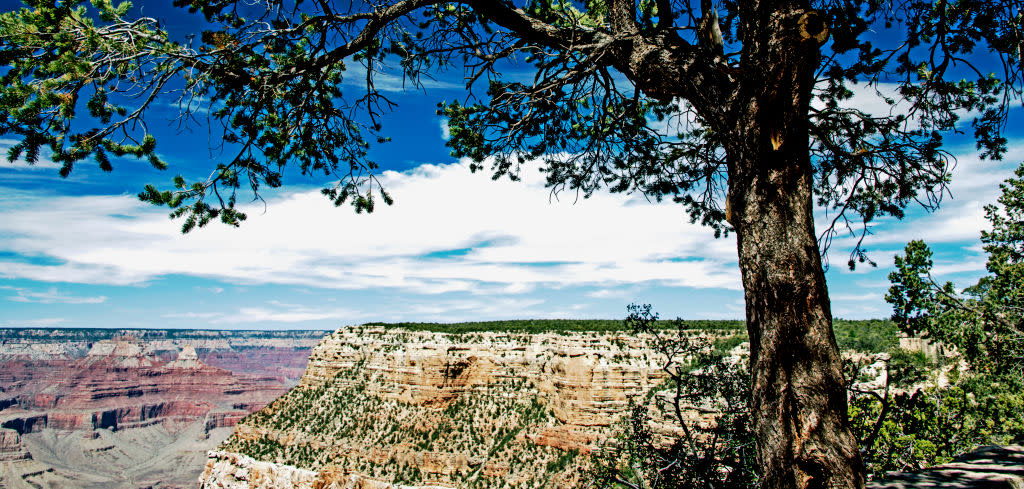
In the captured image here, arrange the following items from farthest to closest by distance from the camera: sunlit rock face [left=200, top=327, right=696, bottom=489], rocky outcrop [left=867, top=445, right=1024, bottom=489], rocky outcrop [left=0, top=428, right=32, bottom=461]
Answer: rocky outcrop [left=0, top=428, right=32, bottom=461] < sunlit rock face [left=200, top=327, right=696, bottom=489] < rocky outcrop [left=867, top=445, right=1024, bottom=489]

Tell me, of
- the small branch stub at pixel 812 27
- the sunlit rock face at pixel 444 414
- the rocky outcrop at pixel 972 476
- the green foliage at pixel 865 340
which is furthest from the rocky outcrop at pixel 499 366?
the small branch stub at pixel 812 27

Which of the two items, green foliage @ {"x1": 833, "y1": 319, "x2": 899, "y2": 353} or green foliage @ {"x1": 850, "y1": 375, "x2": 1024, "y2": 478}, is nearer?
green foliage @ {"x1": 850, "y1": 375, "x2": 1024, "y2": 478}

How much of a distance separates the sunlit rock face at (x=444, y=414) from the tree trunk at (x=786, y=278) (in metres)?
25.0

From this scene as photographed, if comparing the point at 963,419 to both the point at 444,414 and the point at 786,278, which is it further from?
the point at 444,414

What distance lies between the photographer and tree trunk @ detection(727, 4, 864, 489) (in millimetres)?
3021

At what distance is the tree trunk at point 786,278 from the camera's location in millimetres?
3021

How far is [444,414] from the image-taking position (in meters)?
36.3

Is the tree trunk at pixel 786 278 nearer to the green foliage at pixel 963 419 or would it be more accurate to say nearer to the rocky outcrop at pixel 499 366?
the green foliage at pixel 963 419

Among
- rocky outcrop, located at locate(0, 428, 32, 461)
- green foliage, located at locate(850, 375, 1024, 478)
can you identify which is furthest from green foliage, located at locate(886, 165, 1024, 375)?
rocky outcrop, located at locate(0, 428, 32, 461)

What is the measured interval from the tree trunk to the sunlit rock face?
25010 mm

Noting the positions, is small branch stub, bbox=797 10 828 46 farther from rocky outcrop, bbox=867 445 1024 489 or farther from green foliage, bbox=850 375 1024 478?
green foliage, bbox=850 375 1024 478

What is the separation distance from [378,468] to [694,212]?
32706 mm

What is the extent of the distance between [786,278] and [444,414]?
36.0m

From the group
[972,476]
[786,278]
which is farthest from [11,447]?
[972,476]
